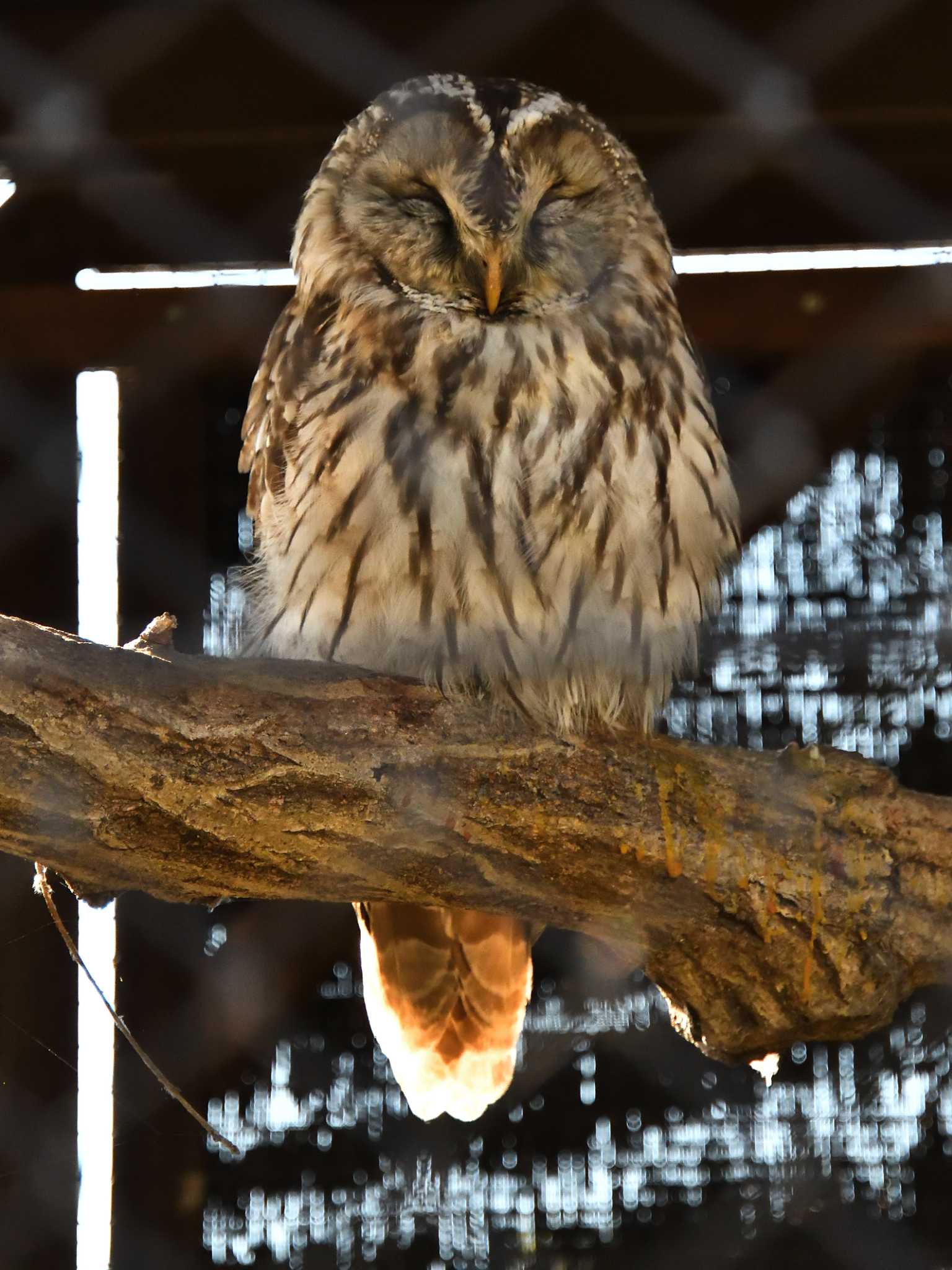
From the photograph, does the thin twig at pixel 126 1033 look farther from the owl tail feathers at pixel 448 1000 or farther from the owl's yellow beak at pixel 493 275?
the owl's yellow beak at pixel 493 275

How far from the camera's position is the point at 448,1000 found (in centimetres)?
166

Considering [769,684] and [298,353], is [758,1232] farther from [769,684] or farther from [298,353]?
[298,353]

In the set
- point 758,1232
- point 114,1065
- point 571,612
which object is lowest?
point 758,1232

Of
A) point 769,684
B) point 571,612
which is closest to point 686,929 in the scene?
point 571,612

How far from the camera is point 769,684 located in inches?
79.8

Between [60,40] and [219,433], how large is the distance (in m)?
0.60

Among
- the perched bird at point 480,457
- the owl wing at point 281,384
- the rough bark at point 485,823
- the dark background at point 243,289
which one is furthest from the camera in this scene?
the dark background at point 243,289

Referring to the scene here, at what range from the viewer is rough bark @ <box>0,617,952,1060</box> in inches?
45.9

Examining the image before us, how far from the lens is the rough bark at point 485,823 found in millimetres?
1167

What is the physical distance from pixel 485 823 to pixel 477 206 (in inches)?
A: 25.9

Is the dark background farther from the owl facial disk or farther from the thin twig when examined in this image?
the thin twig

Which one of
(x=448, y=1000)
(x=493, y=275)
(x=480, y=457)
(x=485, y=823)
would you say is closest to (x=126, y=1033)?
(x=485, y=823)

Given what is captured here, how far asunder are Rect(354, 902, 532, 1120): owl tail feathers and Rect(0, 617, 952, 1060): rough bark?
24 cm

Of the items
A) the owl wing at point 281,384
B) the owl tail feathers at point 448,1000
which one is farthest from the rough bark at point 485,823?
the owl wing at point 281,384
